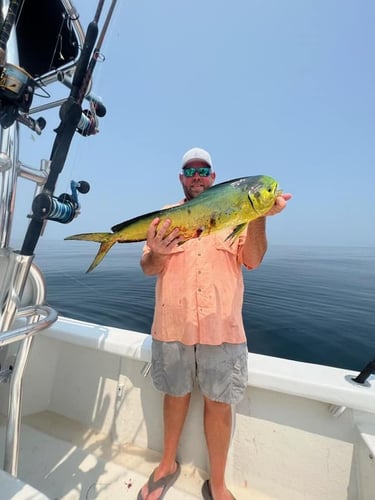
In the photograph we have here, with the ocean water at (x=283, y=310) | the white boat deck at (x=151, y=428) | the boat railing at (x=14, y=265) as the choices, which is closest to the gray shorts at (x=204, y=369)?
the white boat deck at (x=151, y=428)

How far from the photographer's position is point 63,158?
1530 mm

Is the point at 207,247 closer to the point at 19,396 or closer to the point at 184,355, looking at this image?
the point at 184,355

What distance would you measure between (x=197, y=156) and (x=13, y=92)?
1.20m

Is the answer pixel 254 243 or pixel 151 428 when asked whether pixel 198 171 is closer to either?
pixel 254 243

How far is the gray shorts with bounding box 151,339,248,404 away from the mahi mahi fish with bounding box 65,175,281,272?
834mm

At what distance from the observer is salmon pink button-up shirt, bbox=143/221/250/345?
188cm

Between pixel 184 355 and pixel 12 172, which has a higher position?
pixel 12 172

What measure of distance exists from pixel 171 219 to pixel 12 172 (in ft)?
3.03

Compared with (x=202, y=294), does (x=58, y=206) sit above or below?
above

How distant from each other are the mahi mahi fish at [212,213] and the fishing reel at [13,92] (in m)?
0.71

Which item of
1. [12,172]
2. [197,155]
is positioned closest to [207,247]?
[197,155]

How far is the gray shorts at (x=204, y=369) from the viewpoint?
1851mm

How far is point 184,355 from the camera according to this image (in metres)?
1.94

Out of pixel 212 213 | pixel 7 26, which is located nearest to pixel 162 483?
pixel 212 213
